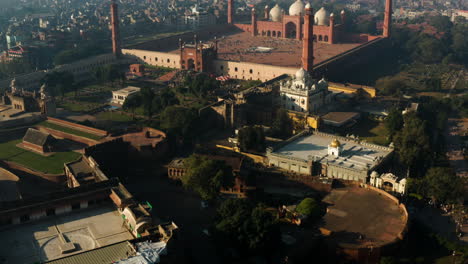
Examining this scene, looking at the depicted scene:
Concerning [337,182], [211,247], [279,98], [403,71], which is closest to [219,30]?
[403,71]

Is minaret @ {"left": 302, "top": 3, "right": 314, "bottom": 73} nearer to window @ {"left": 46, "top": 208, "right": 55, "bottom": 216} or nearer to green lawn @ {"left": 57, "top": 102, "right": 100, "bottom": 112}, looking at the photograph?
green lawn @ {"left": 57, "top": 102, "right": 100, "bottom": 112}

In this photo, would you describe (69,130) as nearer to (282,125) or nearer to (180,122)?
(180,122)

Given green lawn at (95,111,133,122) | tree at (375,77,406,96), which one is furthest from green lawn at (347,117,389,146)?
green lawn at (95,111,133,122)

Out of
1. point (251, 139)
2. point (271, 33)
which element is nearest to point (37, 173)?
point (251, 139)

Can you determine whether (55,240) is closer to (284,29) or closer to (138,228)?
(138,228)

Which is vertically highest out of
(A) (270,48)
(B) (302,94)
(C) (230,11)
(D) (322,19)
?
(C) (230,11)

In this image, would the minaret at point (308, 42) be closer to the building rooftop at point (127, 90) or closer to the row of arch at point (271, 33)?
the building rooftop at point (127, 90)

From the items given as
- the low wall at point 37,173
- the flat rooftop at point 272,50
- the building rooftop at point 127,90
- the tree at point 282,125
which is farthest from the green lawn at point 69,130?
the flat rooftop at point 272,50
